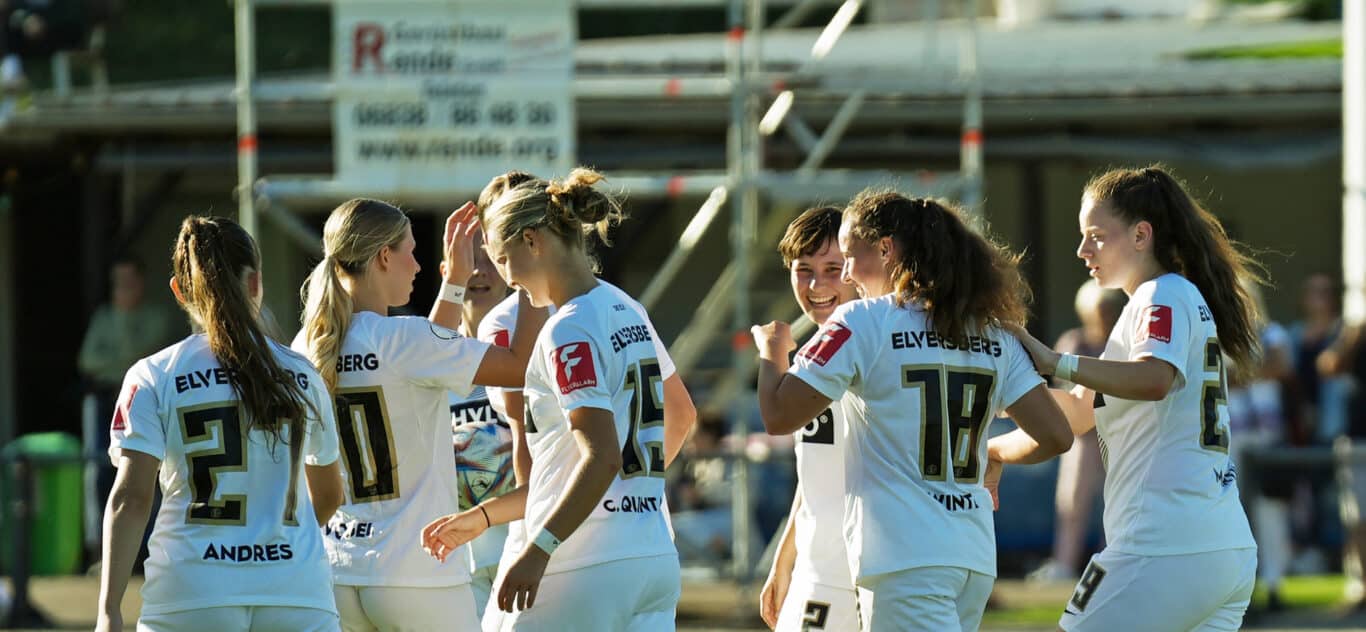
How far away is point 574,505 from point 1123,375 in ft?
4.98

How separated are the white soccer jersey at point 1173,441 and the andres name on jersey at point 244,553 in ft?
7.08

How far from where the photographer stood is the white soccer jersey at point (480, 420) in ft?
19.4

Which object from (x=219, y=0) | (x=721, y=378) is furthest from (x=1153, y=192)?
(x=219, y=0)

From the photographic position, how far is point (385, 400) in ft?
16.9

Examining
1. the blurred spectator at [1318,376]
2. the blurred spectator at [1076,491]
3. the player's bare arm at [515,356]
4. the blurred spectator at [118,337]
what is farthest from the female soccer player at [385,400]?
the blurred spectator at [1318,376]

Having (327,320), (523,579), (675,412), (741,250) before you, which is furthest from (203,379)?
(741,250)

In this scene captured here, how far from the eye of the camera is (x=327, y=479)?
4.98m

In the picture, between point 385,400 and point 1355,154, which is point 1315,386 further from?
point 385,400

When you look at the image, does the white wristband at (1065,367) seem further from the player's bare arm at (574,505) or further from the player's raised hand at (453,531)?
the player's raised hand at (453,531)

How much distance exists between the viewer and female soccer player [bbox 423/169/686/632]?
4477 millimetres

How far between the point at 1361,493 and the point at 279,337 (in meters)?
7.68

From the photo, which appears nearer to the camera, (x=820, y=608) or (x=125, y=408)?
(x=125, y=408)

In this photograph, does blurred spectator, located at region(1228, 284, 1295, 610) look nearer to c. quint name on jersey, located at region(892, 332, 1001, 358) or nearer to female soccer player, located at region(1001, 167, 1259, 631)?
female soccer player, located at region(1001, 167, 1259, 631)

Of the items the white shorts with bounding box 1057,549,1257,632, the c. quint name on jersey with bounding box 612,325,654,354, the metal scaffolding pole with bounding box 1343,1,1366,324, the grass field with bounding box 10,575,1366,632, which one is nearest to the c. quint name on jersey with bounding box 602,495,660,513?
the c. quint name on jersey with bounding box 612,325,654,354
